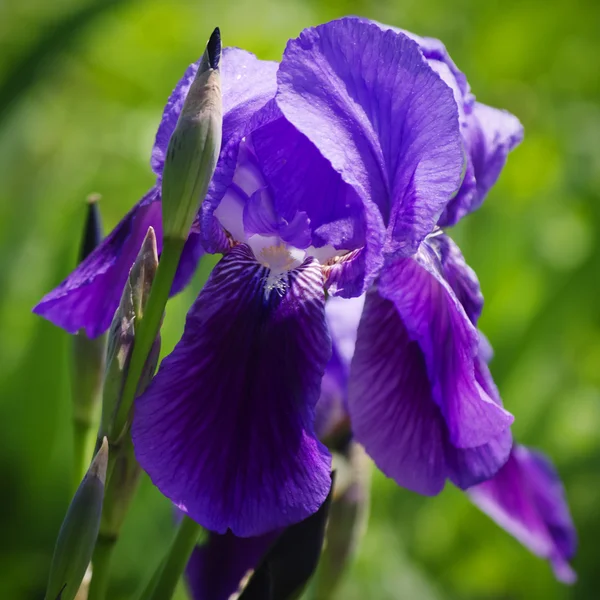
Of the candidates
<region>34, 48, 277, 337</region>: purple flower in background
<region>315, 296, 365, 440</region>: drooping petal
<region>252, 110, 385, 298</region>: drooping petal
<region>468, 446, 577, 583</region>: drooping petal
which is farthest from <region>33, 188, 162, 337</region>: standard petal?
<region>468, 446, 577, 583</region>: drooping petal

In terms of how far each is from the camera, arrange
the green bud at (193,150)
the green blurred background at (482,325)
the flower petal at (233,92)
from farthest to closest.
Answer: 1. the green blurred background at (482,325)
2. the flower petal at (233,92)
3. the green bud at (193,150)

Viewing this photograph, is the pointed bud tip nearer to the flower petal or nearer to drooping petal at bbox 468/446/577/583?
the flower petal

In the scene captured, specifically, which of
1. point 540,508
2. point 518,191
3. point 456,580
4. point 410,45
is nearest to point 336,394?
point 540,508

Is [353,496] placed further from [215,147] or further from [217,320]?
[215,147]

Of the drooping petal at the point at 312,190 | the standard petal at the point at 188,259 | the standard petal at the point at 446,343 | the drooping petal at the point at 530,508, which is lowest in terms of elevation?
the drooping petal at the point at 530,508

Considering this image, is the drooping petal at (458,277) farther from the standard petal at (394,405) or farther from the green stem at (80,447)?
the green stem at (80,447)

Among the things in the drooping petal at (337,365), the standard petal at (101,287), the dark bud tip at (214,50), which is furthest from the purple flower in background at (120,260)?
the drooping petal at (337,365)

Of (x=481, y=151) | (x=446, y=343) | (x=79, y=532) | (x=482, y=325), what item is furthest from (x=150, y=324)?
(x=482, y=325)
